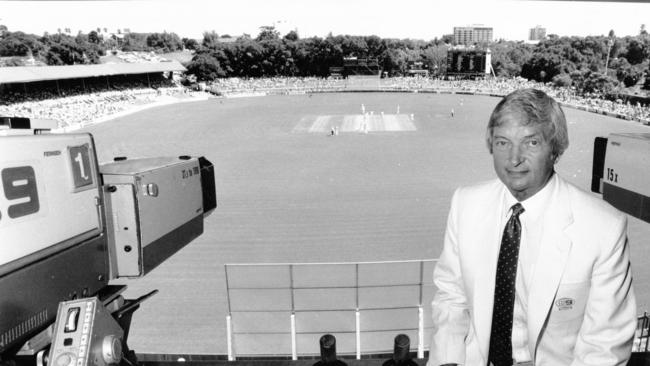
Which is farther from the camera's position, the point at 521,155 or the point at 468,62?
the point at 468,62

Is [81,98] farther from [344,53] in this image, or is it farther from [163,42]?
[344,53]

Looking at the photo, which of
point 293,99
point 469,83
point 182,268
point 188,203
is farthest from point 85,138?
point 469,83

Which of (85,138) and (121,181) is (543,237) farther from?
(121,181)

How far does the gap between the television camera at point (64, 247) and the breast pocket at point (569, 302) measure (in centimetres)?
142

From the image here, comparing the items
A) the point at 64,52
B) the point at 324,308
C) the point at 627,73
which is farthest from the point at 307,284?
the point at 64,52

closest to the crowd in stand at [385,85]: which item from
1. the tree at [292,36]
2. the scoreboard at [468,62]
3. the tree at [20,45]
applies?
the scoreboard at [468,62]

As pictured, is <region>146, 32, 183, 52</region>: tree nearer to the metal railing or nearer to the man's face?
the metal railing

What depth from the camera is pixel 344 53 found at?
6650 centimetres

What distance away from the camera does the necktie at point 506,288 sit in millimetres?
1498

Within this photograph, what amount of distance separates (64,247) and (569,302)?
6.64 feet

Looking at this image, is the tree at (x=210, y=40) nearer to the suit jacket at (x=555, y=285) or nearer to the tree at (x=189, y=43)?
the tree at (x=189, y=43)

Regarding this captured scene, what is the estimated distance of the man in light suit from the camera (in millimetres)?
1372

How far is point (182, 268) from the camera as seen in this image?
11227mm

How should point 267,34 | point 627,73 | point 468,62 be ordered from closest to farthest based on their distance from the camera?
1. point 627,73
2. point 468,62
3. point 267,34
